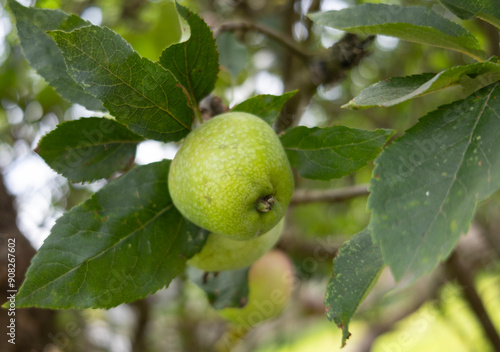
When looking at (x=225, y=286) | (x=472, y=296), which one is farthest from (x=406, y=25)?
(x=472, y=296)

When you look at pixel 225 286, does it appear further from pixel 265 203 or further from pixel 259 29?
pixel 259 29

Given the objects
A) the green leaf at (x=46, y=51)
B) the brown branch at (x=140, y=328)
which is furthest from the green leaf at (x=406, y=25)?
the brown branch at (x=140, y=328)

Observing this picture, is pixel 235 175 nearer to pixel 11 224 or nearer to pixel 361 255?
pixel 361 255

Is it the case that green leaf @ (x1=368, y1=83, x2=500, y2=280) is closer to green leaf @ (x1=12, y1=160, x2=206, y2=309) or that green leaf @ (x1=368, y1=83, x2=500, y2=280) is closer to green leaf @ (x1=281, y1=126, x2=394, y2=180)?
green leaf @ (x1=281, y1=126, x2=394, y2=180)

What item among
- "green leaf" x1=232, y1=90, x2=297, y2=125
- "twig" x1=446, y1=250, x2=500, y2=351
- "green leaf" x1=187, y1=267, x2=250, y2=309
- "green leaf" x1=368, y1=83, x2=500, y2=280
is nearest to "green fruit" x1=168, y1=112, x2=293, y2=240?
"green leaf" x1=232, y1=90, x2=297, y2=125

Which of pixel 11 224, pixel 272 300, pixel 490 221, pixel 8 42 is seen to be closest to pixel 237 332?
pixel 272 300

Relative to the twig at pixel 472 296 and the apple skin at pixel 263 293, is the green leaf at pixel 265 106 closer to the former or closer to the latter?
the apple skin at pixel 263 293
